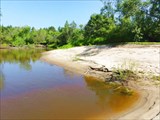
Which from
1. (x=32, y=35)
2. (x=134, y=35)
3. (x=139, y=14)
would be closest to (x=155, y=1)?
(x=139, y=14)

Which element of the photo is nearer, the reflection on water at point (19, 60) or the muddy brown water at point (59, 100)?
the muddy brown water at point (59, 100)

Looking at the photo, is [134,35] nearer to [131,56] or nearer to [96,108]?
[131,56]

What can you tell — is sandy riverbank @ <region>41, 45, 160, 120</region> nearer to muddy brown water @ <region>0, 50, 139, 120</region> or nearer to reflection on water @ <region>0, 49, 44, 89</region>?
muddy brown water @ <region>0, 50, 139, 120</region>

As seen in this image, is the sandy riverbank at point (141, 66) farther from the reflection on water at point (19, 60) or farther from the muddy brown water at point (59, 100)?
the reflection on water at point (19, 60)

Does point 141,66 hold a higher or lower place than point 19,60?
higher

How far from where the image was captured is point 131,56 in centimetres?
3033

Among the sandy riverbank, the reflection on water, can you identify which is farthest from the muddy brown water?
the reflection on water

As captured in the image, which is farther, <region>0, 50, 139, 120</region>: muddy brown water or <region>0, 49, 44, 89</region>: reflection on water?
<region>0, 49, 44, 89</region>: reflection on water

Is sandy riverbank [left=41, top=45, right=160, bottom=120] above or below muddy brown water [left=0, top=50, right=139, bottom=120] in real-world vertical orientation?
above

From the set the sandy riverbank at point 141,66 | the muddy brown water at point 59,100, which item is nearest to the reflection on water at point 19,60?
the muddy brown water at point 59,100

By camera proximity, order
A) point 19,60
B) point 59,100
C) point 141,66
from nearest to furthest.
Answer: point 59,100 → point 141,66 → point 19,60

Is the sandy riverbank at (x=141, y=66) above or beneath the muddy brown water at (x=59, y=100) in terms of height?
above

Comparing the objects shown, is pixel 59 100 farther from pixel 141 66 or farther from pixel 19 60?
pixel 19 60

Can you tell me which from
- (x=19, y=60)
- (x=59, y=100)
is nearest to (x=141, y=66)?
(x=59, y=100)
